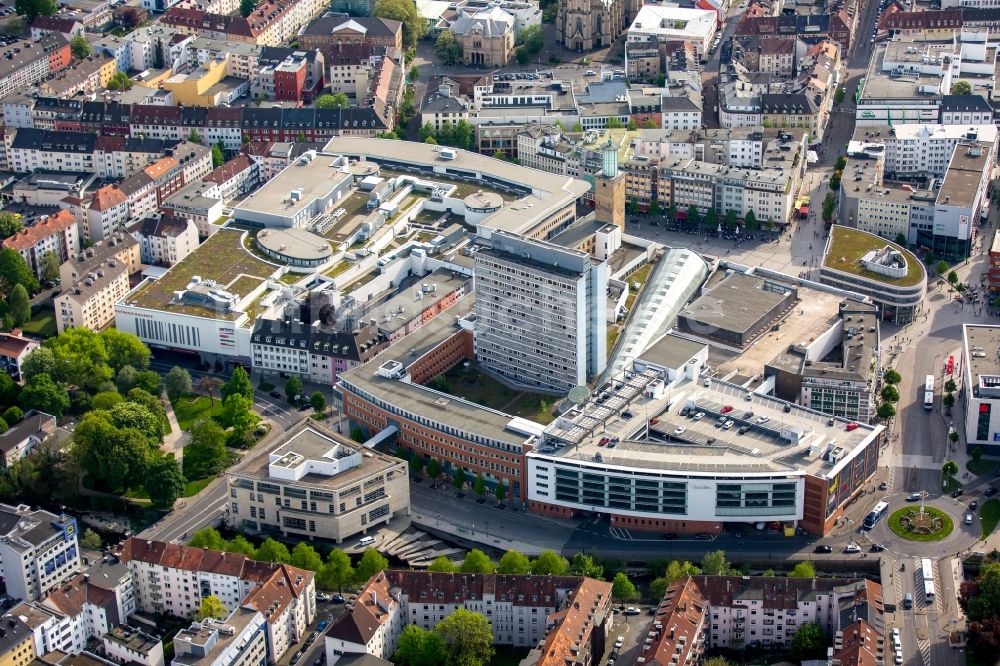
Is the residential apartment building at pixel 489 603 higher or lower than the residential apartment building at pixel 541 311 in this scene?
lower

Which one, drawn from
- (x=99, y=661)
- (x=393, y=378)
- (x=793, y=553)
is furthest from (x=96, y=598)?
(x=793, y=553)

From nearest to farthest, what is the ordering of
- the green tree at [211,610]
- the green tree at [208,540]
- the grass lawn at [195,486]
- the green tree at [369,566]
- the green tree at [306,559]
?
the green tree at [211,610] < the green tree at [369,566] < the green tree at [306,559] < the green tree at [208,540] < the grass lawn at [195,486]

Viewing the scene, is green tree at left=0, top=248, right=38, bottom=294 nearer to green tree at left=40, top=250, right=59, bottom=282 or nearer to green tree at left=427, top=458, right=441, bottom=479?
green tree at left=40, top=250, right=59, bottom=282

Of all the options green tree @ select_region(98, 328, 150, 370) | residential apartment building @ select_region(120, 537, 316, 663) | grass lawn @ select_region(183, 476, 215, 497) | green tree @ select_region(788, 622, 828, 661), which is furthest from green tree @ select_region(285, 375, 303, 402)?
green tree @ select_region(788, 622, 828, 661)

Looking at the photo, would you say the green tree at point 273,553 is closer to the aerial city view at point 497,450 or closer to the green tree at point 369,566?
Answer: the aerial city view at point 497,450

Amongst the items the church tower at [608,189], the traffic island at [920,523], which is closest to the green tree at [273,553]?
the traffic island at [920,523]

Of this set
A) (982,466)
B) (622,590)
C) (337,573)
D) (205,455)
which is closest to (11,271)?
(205,455)
